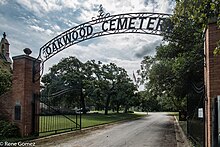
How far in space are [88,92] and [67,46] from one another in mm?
22263

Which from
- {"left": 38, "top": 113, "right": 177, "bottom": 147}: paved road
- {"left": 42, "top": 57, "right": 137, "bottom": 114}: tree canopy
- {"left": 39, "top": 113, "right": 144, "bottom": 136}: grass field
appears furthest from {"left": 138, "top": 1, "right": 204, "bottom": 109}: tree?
{"left": 42, "top": 57, "right": 137, "bottom": 114}: tree canopy

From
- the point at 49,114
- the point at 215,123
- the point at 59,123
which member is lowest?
the point at 59,123

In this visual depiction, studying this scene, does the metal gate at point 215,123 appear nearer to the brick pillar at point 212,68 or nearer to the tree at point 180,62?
the brick pillar at point 212,68

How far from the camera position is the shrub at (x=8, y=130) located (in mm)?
9312

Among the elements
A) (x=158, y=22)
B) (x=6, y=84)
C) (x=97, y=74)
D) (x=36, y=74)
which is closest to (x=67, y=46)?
(x=36, y=74)

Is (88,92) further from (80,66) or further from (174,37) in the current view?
(174,37)

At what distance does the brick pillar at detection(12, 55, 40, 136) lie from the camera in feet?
31.9

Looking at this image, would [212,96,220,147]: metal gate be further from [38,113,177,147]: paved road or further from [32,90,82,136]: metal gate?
[32,90,82,136]: metal gate

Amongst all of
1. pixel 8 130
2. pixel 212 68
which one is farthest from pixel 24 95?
pixel 212 68

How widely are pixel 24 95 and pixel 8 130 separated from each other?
4.88ft

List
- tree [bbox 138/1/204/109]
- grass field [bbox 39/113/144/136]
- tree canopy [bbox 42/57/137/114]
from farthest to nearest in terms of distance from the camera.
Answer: tree canopy [bbox 42/57/137/114], grass field [bbox 39/113/144/136], tree [bbox 138/1/204/109]

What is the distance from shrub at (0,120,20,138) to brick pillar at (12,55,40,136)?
0.19 meters

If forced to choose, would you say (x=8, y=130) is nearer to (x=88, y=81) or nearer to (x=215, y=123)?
(x=215, y=123)

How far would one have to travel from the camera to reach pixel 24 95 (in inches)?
386
